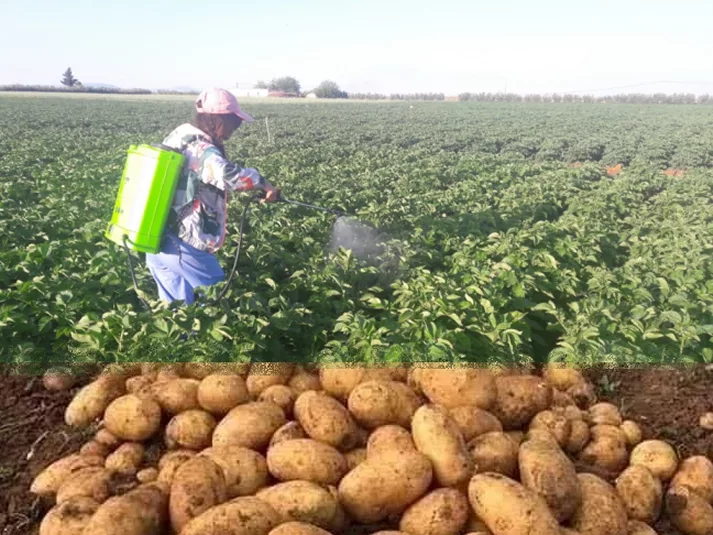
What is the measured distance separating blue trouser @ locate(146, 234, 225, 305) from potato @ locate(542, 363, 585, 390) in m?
2.61

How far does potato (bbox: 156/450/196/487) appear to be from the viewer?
2299 millimetres

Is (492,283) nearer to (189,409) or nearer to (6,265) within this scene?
(189,409)

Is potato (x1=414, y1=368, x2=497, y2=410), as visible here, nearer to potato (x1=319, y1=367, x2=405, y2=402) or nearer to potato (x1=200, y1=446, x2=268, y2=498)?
potato (x1=319, y1=367, x2=405, y2=402)

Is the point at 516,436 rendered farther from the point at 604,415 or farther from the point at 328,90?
the point at 328,90

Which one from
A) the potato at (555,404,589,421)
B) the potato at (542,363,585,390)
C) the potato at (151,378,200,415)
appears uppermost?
the potato at (151,378,200,415)

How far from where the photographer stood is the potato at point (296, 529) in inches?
75.0

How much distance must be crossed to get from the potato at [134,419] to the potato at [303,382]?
1.93ft

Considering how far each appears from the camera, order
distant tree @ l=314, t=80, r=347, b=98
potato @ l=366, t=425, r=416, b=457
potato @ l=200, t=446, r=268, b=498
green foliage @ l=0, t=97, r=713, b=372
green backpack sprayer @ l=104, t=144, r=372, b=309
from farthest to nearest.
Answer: distant tree @ l=314, t=80, r=347, b=98 < green backpack sprayer @ l=104, t=144, r=372, b=309 < green foliage @ l=0, t=97, r=713, b=372 < potato @ l=366, t=425, r=416, b=457 < potato @ l=200, t=446, r=268, b=498

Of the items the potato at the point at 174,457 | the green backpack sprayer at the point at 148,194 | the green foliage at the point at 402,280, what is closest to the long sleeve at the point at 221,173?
the green backpack sprayer at the point at 148,194

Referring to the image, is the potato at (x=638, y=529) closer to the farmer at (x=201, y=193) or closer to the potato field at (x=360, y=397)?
the potato field at (x=360, y=397)

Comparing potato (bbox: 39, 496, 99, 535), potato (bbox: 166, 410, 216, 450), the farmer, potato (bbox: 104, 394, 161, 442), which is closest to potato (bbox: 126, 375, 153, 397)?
potato (bbox: 104, 394, 161, 442)

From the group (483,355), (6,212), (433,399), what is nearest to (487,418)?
(433,399)

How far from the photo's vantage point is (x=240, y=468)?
2299mm

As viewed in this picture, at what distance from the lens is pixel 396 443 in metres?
2.38
